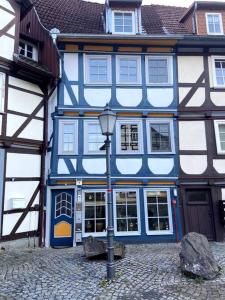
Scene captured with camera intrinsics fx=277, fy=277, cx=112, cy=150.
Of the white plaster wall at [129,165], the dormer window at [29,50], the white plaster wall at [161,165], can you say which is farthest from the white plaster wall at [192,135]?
the dormer window at [29,50]

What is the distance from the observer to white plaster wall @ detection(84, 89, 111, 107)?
34.9 feet

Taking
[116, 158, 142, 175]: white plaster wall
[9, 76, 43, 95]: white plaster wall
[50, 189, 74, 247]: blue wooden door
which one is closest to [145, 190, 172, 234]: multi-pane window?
[116, 158, 142, 175]: white plaster wall

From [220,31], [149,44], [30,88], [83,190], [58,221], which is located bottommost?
[58,221]

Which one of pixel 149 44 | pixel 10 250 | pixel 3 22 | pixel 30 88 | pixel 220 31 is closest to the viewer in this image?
pixel 10 250

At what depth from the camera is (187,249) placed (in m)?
6.52

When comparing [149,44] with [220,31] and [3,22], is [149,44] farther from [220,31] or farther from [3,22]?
[3,22]

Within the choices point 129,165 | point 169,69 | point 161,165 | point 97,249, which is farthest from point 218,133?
point 97,249

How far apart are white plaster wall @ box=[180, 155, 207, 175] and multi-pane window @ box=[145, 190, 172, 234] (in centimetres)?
117

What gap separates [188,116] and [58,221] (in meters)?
6.30

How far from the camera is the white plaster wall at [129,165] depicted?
1037 cm

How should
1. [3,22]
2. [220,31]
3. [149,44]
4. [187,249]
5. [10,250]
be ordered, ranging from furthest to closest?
[220,31] < [149,44] < [3,22] < [10,250] < [187,249]

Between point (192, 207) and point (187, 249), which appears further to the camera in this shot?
point (192, 207)

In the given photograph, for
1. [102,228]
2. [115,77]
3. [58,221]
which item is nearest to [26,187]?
[58,221]

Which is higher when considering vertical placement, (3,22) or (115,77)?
(3,22)
